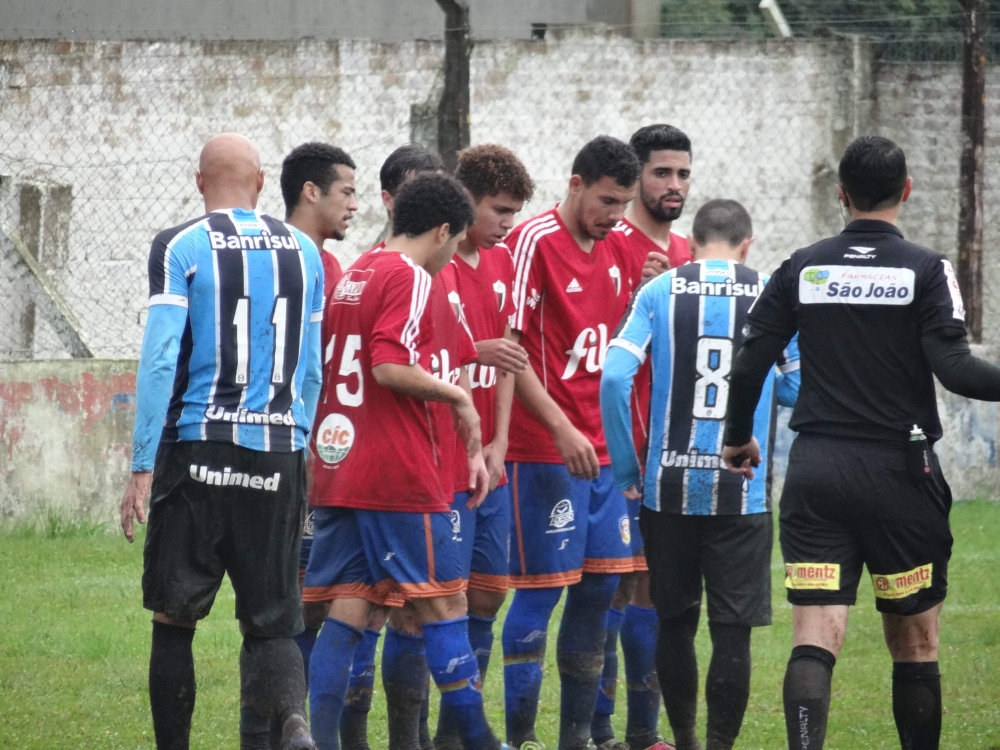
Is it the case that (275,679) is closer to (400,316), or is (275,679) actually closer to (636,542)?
(400,316)

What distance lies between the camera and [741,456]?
16.3 ft

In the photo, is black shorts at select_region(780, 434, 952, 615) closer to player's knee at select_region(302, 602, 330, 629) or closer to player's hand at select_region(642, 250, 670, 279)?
player's hand at select_region(642, 250, 670, 279)

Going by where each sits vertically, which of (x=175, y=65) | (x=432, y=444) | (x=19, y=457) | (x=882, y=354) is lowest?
(x=19, y=457)

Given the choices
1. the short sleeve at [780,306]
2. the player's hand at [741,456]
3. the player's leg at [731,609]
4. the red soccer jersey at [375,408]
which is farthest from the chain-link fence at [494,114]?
the short sleeve at [780,306]

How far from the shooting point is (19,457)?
9617 mm

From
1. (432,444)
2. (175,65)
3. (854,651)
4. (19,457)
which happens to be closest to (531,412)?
(432,444)

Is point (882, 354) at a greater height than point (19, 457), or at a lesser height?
greater

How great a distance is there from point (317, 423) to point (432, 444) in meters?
0.47

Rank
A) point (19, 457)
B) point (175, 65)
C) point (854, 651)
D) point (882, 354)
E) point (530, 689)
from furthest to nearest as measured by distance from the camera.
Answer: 1. point (175, 65)
2. point (19, 457)
3. point (854, 651)
4. point (530, 689)
5. point (882, 354)

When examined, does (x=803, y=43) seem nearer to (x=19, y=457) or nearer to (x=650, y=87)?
(x=650, y=87)

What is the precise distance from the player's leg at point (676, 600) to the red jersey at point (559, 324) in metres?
0.70

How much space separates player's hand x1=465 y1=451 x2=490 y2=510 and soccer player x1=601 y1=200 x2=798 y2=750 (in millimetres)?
501

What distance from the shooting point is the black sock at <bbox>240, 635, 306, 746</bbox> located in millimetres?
4840

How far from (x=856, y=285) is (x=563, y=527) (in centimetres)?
181
